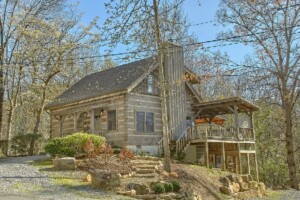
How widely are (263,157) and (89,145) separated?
20.9 meters

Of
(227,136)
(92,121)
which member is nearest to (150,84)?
(92,121)

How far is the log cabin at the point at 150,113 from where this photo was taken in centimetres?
2178

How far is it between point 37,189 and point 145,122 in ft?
35.8

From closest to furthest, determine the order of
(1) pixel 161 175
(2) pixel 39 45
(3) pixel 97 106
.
A: (1) pixel 161 175 < (3) pixel 97 106 < (2) pixel 39 45

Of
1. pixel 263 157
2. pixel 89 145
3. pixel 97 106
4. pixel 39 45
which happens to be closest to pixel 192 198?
pixel 89 145

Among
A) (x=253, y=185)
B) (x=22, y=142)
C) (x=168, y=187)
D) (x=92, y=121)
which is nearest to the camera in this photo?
(x=168, y=187)

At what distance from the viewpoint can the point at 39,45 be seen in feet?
88.8

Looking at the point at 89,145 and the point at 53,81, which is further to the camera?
the point at 53,81

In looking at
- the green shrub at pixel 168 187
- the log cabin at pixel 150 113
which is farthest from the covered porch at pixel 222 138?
the green shrub at pixel 168 187

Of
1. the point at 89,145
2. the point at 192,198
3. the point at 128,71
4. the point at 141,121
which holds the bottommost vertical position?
the point at 192,198

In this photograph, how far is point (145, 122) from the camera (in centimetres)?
2255

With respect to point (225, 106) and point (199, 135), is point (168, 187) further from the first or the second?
point (225, 106)

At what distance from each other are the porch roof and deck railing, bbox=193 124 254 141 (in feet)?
4.65

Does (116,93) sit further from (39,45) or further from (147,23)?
(39,45)
